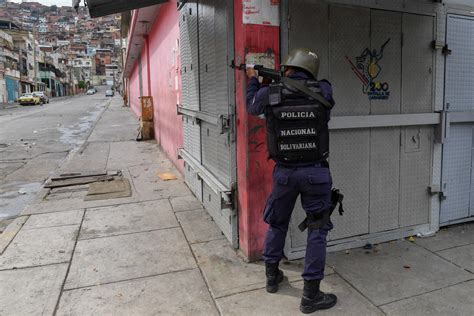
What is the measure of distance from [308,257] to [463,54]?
315 cm

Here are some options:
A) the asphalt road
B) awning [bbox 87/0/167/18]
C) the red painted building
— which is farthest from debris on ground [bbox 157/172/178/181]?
awning [bbox 87/0/167/18]

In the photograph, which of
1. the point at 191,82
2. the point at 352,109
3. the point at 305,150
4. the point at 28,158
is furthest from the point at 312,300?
the point at 28,158

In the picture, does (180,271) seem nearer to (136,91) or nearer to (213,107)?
(213,107)

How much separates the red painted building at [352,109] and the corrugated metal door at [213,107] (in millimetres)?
19

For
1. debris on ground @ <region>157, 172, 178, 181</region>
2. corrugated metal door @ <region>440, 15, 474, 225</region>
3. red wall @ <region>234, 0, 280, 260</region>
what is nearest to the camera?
red wall @ <region>234, 0, 280, 260</region>

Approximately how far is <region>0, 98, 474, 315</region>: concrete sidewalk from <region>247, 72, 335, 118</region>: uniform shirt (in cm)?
152

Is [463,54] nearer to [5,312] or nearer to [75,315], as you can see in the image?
[75,315]

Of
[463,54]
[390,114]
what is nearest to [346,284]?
[390,114]

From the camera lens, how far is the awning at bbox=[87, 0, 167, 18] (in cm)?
483

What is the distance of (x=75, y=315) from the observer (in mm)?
3188

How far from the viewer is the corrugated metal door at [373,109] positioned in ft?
13.1

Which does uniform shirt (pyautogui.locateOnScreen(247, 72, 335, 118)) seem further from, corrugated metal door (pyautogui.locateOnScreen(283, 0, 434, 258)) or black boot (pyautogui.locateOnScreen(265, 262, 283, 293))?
black boot (pyautogui.locateOnScreen(265, 262, 283, 293))

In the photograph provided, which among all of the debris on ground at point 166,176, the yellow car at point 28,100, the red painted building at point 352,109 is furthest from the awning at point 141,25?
the yellow car at point 28,100

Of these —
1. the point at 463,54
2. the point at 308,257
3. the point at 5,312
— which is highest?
the point at 463,54
